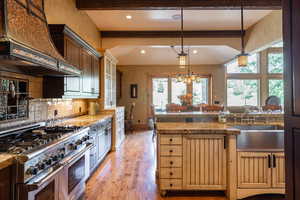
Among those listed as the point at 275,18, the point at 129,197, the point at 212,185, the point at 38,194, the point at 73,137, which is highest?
the point at 275,18

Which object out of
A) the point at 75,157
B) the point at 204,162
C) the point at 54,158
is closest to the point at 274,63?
the point at 204,162

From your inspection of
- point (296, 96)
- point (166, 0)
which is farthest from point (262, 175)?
point (166, 0)

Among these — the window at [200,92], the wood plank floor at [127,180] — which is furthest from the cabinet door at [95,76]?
the window at [200,92]

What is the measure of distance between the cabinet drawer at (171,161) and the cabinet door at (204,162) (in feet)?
0.24

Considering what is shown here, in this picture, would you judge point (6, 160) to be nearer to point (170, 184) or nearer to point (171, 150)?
point (171, 150)

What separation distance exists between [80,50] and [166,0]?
5.97 ft

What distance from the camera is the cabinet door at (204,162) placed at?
258cm

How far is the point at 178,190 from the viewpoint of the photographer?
2701 mm

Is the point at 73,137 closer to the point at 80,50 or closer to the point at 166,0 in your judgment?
the point at 80,50

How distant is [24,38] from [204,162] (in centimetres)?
242

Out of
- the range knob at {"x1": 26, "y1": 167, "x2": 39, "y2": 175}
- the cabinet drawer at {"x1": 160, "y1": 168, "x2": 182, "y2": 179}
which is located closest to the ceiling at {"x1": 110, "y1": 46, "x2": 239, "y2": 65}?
the cabinet drawer at {"x1": 160, "y1": 168, "x2": 182, "y2": 179}

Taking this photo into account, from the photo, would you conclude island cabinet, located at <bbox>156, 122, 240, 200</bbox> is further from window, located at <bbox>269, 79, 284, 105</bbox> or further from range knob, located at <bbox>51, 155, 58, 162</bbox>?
window, located at <bbox>269, 79, 284, 105</bbox>

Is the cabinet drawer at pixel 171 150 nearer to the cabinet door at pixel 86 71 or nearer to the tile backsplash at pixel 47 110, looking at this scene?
the tile backsplash at pixel 47 110

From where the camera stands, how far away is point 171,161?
2.63 m
